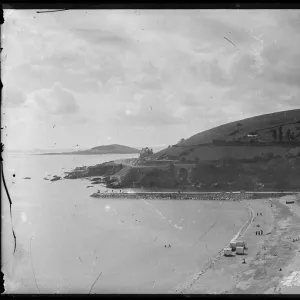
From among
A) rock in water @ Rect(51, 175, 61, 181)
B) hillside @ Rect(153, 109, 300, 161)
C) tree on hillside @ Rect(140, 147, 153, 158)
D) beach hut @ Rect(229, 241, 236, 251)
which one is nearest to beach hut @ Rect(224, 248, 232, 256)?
beach hut @ Rect(229, 241, 236, 251)

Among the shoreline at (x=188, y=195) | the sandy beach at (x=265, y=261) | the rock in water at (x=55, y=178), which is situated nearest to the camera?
the sandy beach at (x=265, y=261)

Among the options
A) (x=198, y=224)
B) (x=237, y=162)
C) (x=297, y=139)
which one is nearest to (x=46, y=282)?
(x=198, y=224)

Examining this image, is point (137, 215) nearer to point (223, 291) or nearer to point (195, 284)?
point (195, 284)

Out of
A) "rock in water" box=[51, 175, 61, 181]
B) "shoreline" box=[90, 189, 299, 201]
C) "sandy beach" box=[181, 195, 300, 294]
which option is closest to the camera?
"sandy beach" box=[181, 195, 300, 294]

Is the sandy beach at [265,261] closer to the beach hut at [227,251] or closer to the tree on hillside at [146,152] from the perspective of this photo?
the beach hut at [227,251]

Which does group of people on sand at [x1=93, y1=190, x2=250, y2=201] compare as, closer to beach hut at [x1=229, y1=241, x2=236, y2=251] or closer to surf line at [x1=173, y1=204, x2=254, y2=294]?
surf line at [x1=173, y1=204, x2=254, y2=294]

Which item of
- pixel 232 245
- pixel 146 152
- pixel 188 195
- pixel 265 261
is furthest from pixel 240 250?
pixel 146 152

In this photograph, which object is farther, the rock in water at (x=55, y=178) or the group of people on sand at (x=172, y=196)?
the group of people on sand at (x=172, y=196)

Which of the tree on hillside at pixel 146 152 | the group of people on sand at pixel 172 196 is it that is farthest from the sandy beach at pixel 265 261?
the tree on hillside at pixel 146 152

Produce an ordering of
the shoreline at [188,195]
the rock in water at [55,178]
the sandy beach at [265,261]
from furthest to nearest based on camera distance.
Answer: the shoreline at [188,195] < the rock in water at [55,178] < the sandy beach at [265,261]

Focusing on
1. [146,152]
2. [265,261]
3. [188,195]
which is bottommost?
[265,261]

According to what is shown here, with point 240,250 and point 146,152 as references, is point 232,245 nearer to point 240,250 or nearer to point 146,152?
point 240,250
